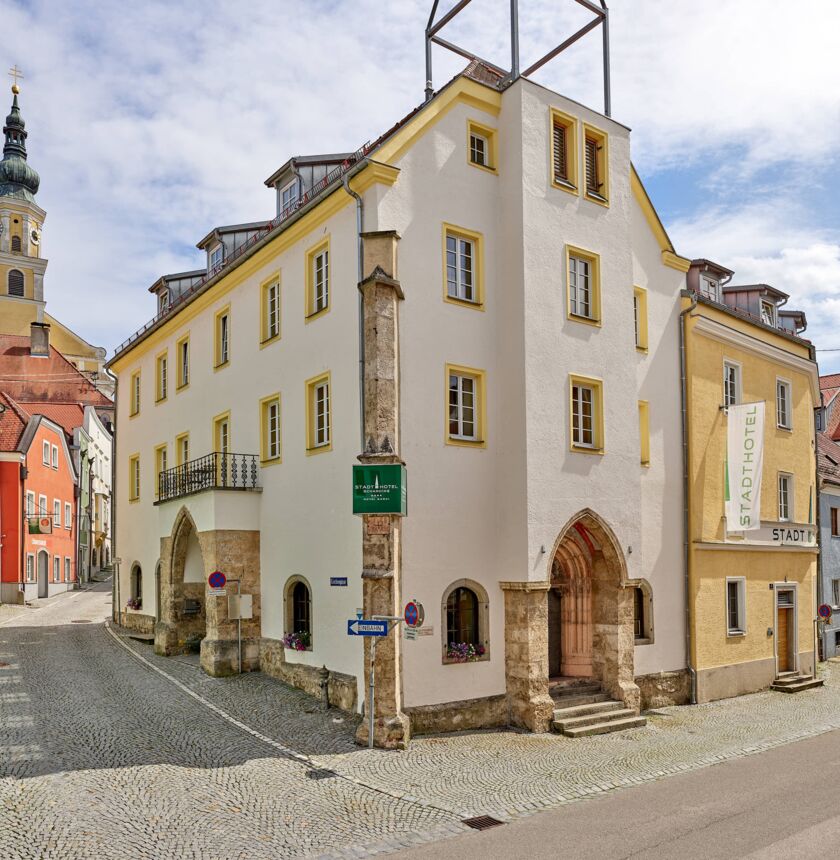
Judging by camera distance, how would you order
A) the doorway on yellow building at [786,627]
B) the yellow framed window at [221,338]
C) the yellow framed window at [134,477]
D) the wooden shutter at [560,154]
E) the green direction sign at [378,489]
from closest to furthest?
the green direction sign at [378,489] → the wooden shutter at [560,154] → the yellow framed window at [221,338] → the doorway on yellow building at [786,627] → the yellow framed window at [134,477]

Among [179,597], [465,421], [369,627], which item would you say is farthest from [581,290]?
[179,597]

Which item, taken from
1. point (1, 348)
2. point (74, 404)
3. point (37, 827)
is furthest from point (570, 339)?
point (1, 348)

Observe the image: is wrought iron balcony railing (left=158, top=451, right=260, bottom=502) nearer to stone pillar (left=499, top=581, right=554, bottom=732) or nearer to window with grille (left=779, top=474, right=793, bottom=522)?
stone pillar (left=499, top=581, right=554, bottom=732)

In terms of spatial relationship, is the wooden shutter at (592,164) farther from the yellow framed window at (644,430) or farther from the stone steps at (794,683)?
the stone steps at (794,683)

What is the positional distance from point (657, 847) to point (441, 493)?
8112 millimetres

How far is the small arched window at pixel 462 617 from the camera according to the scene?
17.6m

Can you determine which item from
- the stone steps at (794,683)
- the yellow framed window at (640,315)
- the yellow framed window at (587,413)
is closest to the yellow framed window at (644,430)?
the yellow framed window at (640,315)

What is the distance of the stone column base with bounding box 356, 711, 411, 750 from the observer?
15539 mm

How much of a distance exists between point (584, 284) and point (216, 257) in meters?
13.0

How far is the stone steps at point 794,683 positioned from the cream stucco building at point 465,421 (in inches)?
169

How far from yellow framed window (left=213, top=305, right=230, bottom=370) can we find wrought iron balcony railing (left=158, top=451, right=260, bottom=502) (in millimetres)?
2652

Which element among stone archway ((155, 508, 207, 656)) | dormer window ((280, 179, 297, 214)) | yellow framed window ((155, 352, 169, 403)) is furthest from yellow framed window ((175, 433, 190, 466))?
dormer window ((280, 179, 297, 214))

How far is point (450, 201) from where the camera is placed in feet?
60.3

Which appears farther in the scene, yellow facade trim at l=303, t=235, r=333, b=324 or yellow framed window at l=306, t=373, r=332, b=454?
yellow facade trim at l=303, t=235, r=333, b=324
